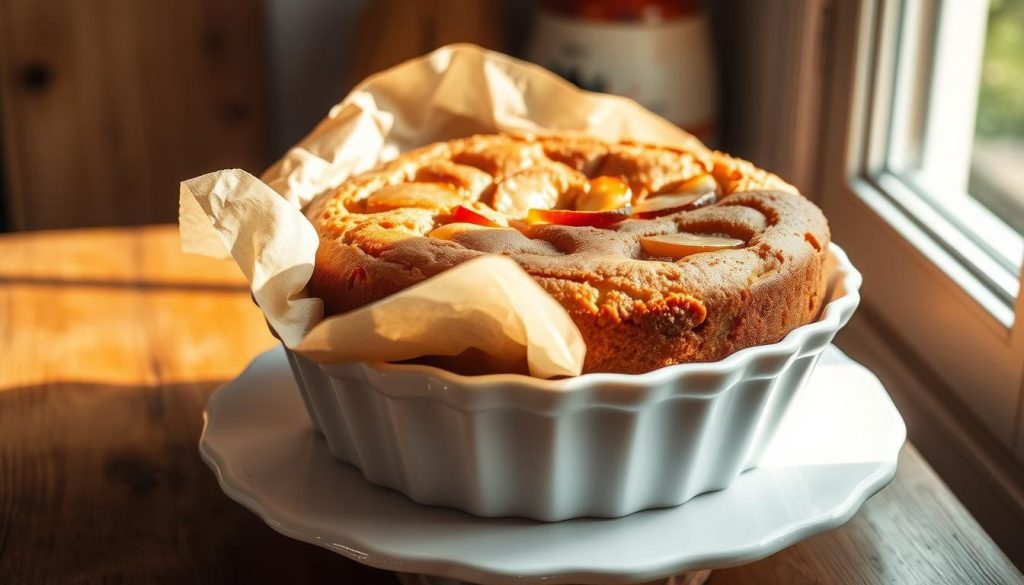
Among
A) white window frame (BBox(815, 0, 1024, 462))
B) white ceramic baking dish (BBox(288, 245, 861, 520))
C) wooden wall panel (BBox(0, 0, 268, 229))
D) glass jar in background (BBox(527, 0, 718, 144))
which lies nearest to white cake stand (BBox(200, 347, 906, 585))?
white ceramic baking dish (BBox(288, 245, 861, 520))

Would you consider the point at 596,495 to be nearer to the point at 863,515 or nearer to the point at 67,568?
the point at 863,515

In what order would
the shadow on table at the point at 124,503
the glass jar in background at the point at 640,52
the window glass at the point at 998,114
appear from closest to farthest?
the shadow on table at the point at 124,503, the window glass at the point at 998,114, the glass jar in background at the point at 640,52

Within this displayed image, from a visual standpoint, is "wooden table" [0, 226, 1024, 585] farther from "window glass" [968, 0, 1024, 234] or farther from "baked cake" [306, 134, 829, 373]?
"window glass" [968, 0, 1024, 234]

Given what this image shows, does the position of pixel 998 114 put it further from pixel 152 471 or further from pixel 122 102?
pixel 122 102

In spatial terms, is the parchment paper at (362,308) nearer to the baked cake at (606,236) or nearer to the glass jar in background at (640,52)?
the baked cake at (606,236)

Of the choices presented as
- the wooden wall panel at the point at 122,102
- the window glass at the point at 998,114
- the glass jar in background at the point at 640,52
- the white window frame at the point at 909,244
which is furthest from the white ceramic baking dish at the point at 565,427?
the wooden wall panel at the point at 122,102

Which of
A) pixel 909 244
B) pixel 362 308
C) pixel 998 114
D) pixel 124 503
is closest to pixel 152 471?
pixel 124 503
